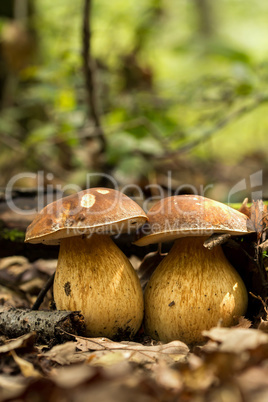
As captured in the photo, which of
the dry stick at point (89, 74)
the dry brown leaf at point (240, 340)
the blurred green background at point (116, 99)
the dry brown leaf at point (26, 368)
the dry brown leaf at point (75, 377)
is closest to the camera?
the dry brown leaf at point (75, 377)

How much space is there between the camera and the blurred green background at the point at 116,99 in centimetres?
504

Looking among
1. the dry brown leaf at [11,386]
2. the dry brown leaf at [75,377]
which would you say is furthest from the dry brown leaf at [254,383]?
the dry brown leaf at [11,386]

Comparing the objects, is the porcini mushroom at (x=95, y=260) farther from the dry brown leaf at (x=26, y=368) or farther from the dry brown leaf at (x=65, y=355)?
the dry brown leaf at (x=26, y=368)

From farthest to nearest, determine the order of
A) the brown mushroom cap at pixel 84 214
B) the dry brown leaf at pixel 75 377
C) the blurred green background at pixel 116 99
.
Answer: the blurred green background at pixel 116 99 < the brown mushroom cap at pixel 84 214 < the dry brown leaf at pixel 75 377

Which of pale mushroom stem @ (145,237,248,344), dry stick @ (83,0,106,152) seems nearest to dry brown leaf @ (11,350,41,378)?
pale mushroom stem @ (145,237,248,344)

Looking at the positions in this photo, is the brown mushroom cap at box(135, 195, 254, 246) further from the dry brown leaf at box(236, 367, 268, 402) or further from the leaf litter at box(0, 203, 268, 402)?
the dry brown leaf at box(236, 367, 268, 402)

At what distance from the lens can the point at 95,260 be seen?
2.16m

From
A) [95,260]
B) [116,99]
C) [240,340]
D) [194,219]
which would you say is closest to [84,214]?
[95,260]

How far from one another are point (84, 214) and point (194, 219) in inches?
24.8

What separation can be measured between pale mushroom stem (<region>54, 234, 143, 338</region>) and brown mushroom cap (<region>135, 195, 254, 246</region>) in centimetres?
33

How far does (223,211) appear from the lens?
77.3 inches

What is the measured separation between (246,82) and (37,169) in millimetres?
4206

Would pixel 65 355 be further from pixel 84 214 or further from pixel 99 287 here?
pixel 84 214

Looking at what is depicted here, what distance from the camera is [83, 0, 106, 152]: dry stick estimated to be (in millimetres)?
3618
